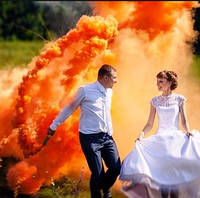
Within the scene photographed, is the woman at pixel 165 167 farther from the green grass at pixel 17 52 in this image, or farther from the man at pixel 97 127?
the green grass at pixel 17 52

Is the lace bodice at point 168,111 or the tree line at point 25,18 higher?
the tree line at point 25,18

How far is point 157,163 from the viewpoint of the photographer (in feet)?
26.8

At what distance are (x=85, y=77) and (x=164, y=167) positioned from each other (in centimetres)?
334

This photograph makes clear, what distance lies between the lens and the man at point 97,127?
8.44 meters

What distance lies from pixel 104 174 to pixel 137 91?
4226 mm

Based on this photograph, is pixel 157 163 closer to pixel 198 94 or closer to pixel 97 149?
pixel 97 149

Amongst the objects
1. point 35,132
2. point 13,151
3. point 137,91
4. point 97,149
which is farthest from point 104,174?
point 137,91

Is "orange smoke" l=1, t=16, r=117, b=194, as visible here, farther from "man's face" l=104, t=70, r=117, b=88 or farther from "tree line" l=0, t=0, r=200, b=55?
"tree line" l=0, t=0, r=200, b=55

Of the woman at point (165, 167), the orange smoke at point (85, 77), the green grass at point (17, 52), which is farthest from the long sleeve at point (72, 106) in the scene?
the green grass at point (17, 52)

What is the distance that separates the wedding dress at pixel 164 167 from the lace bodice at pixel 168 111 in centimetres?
17

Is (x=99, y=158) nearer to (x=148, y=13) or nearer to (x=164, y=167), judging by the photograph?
(x=164, y=167)

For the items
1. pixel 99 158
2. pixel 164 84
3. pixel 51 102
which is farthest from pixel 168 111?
pixel 51 102

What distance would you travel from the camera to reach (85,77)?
36.1ft

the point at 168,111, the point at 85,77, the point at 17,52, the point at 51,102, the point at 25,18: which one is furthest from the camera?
the point at 25,18
